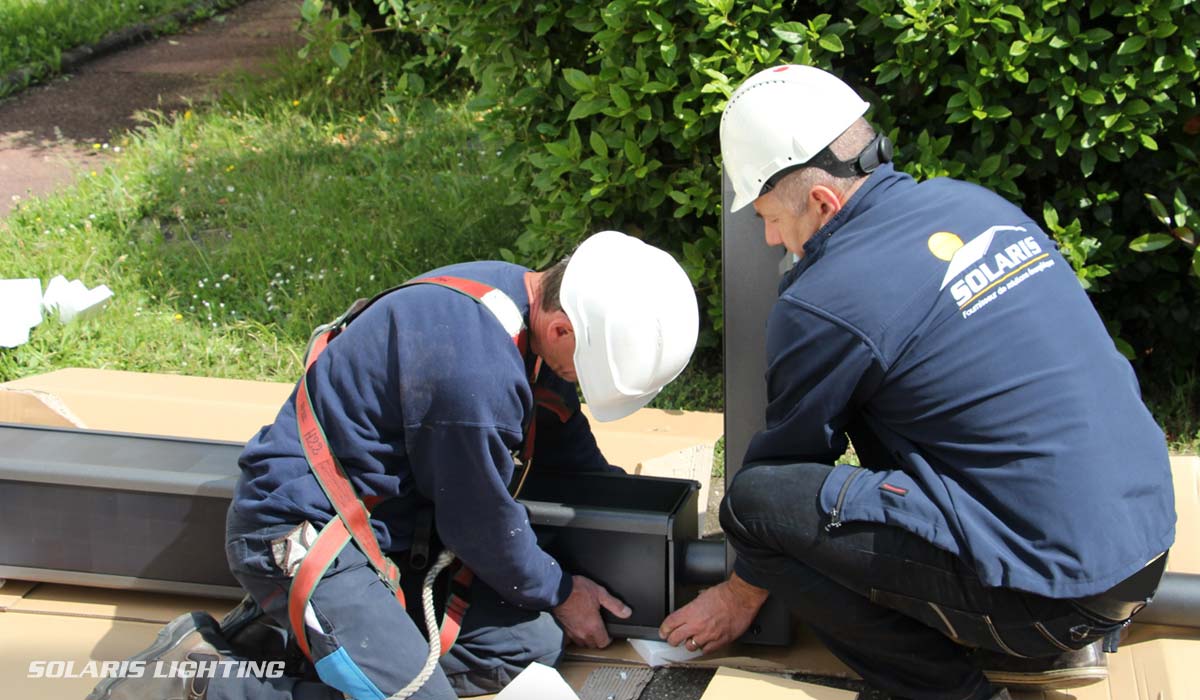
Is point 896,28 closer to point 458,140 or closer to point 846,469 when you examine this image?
point 846,469

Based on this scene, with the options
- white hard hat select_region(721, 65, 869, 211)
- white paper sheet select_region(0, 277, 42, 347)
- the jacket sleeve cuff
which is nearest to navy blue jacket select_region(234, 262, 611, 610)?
the jacket sleeve cuff

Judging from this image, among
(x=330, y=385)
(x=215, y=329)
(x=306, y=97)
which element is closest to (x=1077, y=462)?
(x=330, y=385)

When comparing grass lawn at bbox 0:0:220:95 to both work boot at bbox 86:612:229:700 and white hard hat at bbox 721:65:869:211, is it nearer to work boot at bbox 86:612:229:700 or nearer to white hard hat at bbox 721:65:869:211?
work boot at bbox 86:612:229:700

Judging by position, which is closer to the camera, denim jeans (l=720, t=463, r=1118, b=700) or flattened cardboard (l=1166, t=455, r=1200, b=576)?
denim jeans (l=720, t=463, r=1118, b=700)

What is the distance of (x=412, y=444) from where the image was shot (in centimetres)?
239

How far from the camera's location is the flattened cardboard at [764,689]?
249cm

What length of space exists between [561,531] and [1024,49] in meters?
1.98

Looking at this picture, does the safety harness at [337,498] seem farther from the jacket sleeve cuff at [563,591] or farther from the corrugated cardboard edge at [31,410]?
the corrugated cardboard edge at [31,410]

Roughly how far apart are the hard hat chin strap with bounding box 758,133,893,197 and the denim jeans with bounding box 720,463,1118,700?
1.99ft

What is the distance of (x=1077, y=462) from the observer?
2133mm

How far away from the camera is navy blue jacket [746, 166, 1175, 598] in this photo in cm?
214

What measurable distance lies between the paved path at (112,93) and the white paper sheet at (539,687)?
4629 millimetres

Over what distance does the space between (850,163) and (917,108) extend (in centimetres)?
158

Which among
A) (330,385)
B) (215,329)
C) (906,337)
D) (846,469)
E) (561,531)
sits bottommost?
(215,329)
